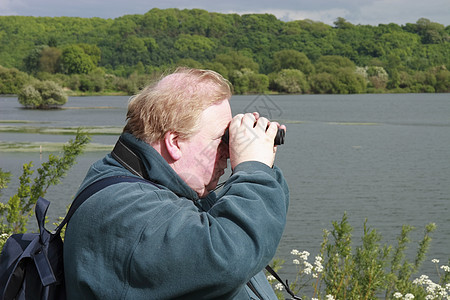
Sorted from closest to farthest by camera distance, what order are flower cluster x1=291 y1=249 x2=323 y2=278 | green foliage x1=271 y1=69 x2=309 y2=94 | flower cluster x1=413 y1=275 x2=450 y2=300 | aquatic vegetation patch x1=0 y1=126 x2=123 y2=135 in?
1. flower cluster x1=413 y1=275 x2=450 y2=300
2. flower cluster x1=291 y1=249 x2=323 y2=278
3. aquatic vegetation patch x1=0 y1=126 x2=123 y2=135
4. green foliage x1=271 y1=69 x2=309 y2=94

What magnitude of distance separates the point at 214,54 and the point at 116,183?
97.1 metres

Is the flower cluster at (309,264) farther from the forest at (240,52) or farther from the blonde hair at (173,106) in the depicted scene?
the forest at (240,52)

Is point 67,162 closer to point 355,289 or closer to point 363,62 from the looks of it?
point 355,289

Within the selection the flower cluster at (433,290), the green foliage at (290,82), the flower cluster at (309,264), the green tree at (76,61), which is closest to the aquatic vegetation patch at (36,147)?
the flower cluster at (309,264)

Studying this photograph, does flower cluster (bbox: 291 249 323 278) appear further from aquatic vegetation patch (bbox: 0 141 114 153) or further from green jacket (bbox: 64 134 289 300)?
aquatic vegetation patch (bbox: 0 141 114 153)

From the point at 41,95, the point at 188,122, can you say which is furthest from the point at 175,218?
the point at 41,95

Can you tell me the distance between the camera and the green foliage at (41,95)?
182 ft

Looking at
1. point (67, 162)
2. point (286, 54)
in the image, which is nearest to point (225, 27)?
point (286, 54)

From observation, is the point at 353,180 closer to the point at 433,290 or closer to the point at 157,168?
the point at 433,290

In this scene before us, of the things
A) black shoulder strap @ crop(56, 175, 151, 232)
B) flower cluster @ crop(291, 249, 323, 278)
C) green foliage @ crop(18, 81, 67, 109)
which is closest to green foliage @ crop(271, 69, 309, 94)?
green foliage @ crop(18, 81, 67, 109)

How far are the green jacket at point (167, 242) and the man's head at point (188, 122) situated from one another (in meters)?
0.19

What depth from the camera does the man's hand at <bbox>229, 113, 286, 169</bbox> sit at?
1.68 metres

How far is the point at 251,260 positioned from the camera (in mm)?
1482

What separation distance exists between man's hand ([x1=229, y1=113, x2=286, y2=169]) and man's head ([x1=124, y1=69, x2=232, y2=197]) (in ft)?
0.23
